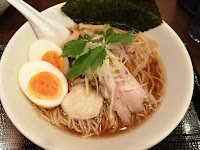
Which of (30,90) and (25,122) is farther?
(30,90)

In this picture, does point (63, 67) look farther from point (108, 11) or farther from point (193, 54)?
point (193, 54)

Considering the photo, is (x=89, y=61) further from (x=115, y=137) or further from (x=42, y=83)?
(x=115, y=137)

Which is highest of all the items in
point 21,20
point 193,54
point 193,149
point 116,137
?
point 21,20

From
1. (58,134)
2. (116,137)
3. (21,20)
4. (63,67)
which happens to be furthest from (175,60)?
(21,20)

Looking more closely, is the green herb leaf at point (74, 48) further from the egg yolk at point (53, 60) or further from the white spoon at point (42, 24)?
the white spoon at point (42, 24)

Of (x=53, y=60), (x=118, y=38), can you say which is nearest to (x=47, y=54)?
(x=53, y=60)

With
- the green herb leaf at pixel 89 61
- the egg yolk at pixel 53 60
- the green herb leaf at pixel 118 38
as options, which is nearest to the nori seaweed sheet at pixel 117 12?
the green herb leaf at pixel 118 38

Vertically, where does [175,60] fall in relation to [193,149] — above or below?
above
